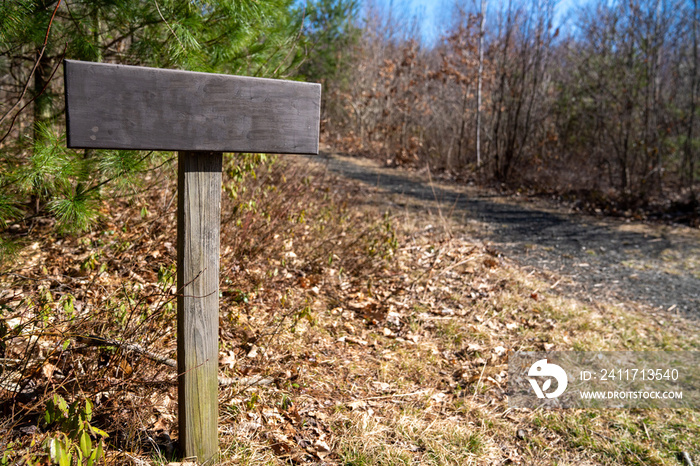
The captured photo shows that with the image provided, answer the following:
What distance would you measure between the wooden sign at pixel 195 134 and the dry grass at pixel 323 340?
15.1 inches

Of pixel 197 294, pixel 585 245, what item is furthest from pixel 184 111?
pixel 585 245

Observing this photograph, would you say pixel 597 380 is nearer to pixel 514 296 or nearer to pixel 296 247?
pixel 514 296

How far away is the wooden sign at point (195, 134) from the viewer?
1679 millimetres

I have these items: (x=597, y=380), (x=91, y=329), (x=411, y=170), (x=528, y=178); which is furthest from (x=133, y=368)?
(x=411, y=170)

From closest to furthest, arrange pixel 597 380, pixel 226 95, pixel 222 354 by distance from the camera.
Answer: pixel 226 95 → pixel 222 354 → pixel 597 380

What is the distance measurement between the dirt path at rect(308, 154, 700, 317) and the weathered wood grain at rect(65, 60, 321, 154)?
4.32m

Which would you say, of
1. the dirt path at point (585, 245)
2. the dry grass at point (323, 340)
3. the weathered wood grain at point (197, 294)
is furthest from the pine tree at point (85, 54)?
the dirt path at point (585, 245)

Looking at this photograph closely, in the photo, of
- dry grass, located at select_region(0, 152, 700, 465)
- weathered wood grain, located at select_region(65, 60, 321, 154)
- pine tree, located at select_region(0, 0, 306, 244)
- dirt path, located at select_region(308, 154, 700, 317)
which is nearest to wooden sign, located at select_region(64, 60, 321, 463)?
weathered wood grain, located at select_region(65, 60, 321, 154)

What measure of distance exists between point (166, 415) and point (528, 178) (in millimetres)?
10271

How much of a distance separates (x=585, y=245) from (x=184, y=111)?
658cm

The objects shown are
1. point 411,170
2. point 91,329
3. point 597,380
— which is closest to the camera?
point 91,329

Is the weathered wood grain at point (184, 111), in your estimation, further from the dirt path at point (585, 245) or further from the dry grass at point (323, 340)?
the dirt path at point (585, 245)

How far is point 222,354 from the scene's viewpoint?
3166mm

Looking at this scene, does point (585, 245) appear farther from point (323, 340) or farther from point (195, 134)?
point (195, 134)
